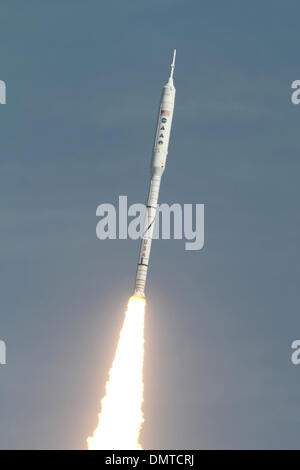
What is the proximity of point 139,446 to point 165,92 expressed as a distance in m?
32.6

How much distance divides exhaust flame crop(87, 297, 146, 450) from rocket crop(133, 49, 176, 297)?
5.54 metres

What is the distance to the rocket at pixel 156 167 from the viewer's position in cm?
16100

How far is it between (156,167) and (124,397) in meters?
21.7

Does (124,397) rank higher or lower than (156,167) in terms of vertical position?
lower

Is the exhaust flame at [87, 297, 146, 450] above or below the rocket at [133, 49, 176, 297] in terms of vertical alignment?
below

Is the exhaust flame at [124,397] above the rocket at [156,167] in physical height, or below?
below

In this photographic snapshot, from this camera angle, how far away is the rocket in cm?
16100

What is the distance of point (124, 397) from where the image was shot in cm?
16625

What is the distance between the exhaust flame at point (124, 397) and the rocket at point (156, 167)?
554 cm
